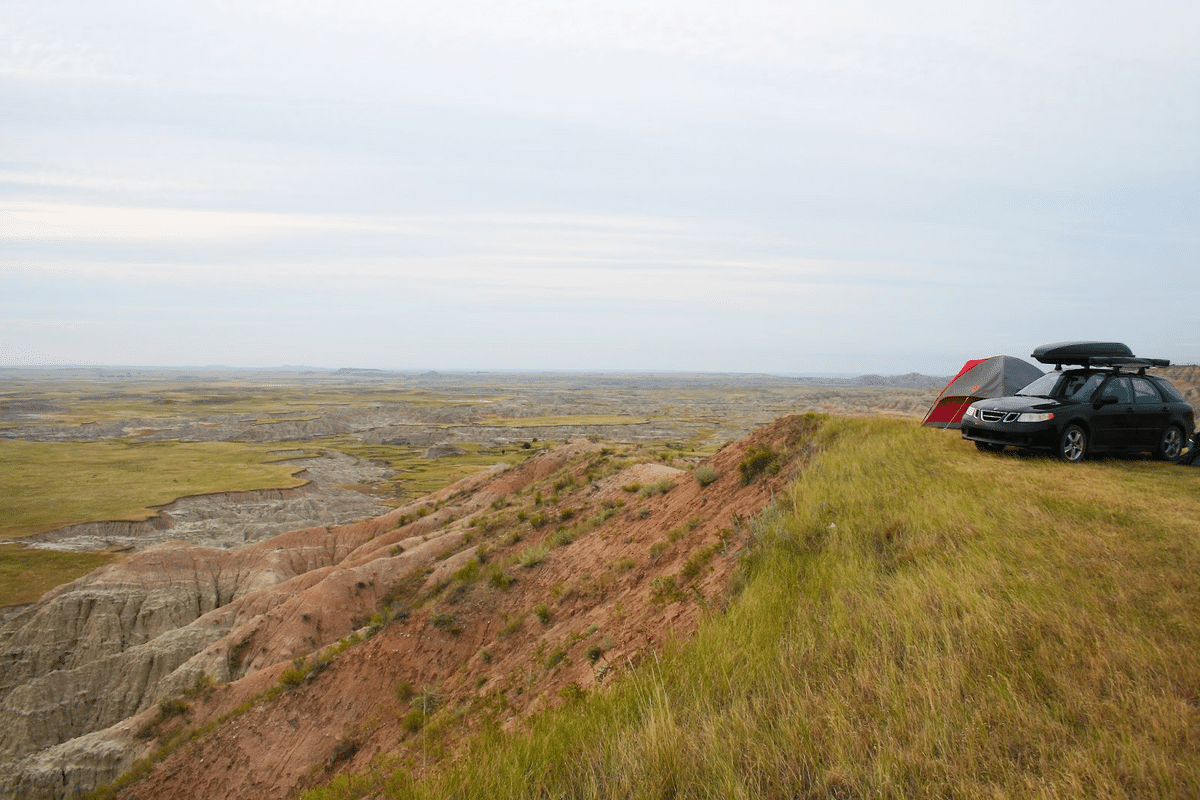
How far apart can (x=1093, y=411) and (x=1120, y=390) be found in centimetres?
85

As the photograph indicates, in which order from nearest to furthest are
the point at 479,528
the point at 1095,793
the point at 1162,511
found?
the point at 1095,793 → the point at 1162,511 → the point at 479,528

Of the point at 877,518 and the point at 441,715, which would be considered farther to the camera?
the point at 441,715

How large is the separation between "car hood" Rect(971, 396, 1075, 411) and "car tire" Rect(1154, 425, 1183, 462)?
2669 mm

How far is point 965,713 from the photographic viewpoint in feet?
15.2

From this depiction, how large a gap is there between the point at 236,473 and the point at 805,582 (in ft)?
238

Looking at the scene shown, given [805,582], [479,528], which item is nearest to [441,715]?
[805,582]

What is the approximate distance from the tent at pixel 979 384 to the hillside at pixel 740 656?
346 cm

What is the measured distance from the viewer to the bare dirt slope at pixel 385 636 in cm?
1083

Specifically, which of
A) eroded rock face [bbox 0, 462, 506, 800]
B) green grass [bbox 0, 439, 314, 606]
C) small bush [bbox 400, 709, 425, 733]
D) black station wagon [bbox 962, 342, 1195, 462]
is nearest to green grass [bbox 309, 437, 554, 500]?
green grass [bbox 0, 439, 314, 606]

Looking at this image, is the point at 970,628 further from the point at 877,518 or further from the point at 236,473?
the point at 236,473

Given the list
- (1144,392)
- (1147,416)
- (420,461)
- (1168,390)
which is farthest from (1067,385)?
A: (420,461)

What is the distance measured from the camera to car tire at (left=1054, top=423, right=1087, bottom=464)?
12.0 meters

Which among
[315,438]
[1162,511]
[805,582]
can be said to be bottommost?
[315,438]

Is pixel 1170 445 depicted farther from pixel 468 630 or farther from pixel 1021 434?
pixel 468 630
